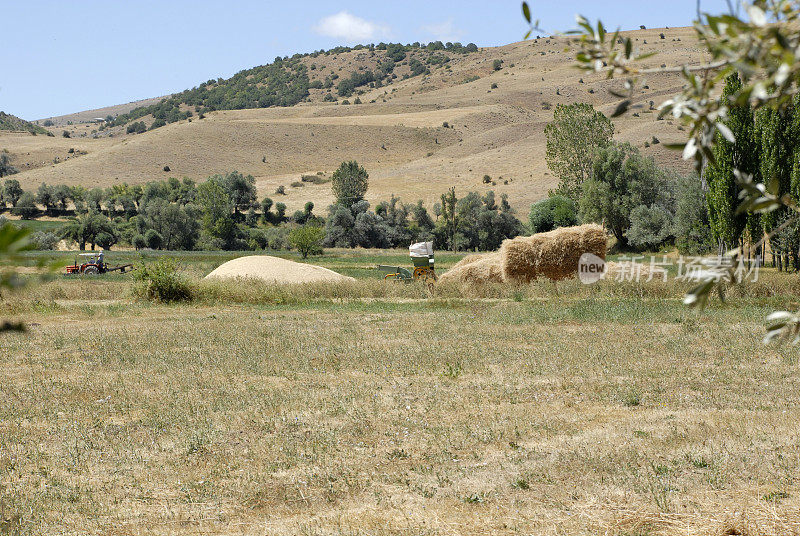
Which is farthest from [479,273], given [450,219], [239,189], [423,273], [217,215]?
[239,189]

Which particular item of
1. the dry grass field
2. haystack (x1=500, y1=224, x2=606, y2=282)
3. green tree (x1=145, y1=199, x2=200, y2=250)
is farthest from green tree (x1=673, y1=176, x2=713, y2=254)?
green tree (x1=145, y1=199, x2=200, y2=250)

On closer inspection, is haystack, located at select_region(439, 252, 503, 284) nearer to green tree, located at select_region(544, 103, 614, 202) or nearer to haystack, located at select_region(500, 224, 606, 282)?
haystack, located at select_region(500, 224, 606, 282)

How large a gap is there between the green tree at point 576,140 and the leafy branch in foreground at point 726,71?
55.4 meters

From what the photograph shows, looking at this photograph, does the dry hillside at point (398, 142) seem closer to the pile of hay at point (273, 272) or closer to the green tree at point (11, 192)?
the green tree at point (11, 192)

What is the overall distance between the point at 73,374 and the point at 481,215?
4717cm

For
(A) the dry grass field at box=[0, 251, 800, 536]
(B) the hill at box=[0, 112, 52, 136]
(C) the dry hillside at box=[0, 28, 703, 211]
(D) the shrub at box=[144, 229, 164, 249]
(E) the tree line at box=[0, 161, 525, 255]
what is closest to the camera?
(A) the dry grass field at box=[0, 251, 800, 536]

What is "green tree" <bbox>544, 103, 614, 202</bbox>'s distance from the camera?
57.2 meters

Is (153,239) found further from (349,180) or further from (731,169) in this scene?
(731,169)

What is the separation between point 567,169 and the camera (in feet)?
193

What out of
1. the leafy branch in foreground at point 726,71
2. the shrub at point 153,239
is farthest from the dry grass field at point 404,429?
the shrub at point 153,239

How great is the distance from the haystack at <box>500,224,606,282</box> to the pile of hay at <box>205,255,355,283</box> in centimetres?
592

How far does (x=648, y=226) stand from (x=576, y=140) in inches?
568

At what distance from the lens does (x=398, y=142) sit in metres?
116

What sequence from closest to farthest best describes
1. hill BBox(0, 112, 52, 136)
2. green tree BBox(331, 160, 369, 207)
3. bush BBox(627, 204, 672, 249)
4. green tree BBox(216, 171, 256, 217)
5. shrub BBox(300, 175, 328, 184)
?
bush BBox(627, 204, 672, 249) < green tree BBox(216, 171, 256, 217) < green tree BBox(331, 160, 369, 207) < shrub BBox(300, 175, 328, 184) < hill BBox(0, 112, 52, 136)
